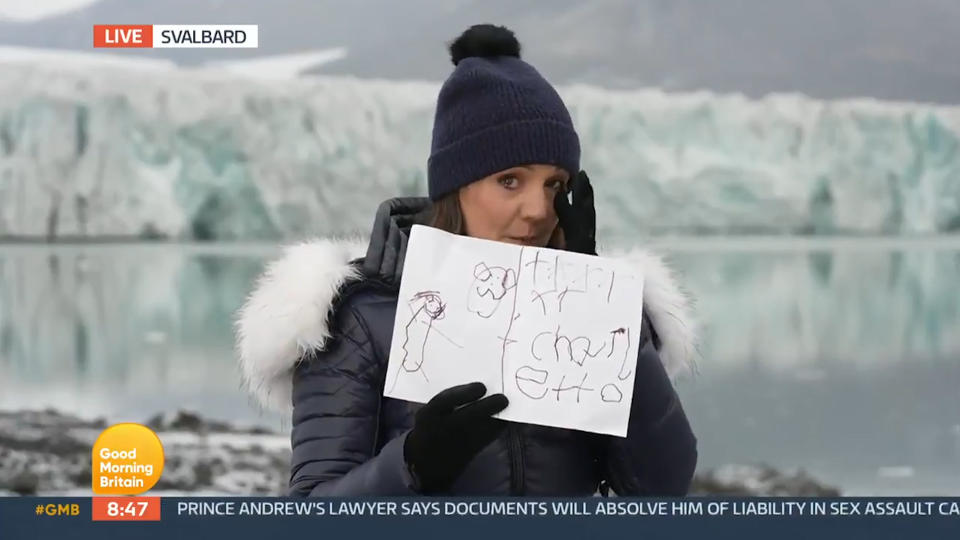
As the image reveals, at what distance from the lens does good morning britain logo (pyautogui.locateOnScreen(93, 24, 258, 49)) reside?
1.70m

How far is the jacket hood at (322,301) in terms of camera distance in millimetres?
1129

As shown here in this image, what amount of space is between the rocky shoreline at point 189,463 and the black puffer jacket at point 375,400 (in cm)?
64

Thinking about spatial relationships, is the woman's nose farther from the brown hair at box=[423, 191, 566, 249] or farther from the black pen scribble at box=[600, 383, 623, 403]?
the black pen scribble at box=[600, 383, 623, 403]

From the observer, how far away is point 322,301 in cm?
113

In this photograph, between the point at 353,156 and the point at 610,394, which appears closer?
the point at 610,394

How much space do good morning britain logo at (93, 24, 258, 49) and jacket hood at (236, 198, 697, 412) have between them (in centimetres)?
62

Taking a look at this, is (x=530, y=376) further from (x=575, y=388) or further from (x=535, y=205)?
(x=535, y=205)

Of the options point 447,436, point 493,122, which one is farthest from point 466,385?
point 493,122

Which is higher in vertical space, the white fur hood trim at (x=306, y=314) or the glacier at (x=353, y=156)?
the glacier at (x=353, y=156)

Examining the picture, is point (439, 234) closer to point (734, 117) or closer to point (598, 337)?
point (598, 337)

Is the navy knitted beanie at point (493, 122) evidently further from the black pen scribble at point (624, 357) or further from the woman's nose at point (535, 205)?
the black pen scribble at point (624, 357)

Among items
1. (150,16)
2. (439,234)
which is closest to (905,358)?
(439,234)

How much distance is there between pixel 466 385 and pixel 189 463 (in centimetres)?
83

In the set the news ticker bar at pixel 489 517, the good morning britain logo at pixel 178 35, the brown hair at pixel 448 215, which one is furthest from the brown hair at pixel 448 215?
the good morning britain logo at pixel 178 35
